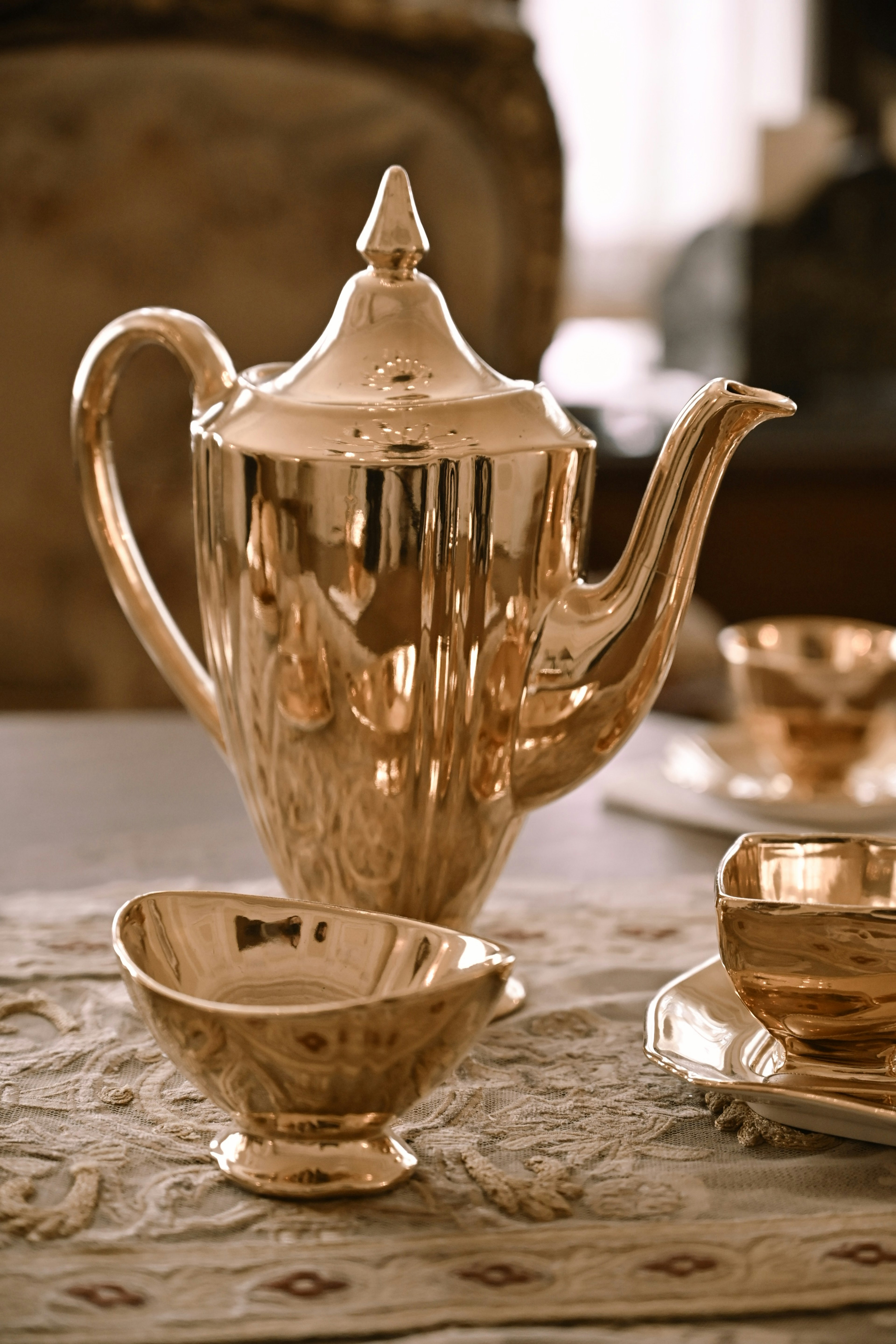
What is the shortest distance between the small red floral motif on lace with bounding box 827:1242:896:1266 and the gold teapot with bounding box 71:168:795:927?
Answer: 0.63 ft

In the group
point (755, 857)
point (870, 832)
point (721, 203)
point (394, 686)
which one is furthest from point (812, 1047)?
point (721, 203)

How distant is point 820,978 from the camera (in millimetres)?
400

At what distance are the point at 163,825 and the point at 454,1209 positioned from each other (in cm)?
39

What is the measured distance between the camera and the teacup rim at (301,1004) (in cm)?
34

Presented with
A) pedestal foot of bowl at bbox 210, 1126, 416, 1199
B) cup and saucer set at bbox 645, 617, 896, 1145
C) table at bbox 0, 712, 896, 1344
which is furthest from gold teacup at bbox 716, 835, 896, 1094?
table at bbox 0, 712, 896, 1344

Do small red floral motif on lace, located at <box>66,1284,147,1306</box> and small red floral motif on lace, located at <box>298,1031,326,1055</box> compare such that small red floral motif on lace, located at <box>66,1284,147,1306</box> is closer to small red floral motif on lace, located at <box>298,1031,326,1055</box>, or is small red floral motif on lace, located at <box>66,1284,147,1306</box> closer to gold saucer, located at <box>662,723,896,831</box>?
small red floral motif on lace, located at <box>298,1031,326,1055</box>

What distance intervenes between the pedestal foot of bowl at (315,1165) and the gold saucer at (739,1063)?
9 centimetres

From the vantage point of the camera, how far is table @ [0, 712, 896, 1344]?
657 mm

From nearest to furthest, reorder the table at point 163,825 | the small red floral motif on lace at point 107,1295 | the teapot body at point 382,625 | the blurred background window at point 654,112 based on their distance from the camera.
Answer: the small red floral motif on lace at point 107,1295 < the teapot body at point 382,625 < the table at point 163,825 < the blurred background window at point 654,112

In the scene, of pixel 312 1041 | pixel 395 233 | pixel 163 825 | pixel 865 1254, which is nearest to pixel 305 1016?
pixel 312 1041

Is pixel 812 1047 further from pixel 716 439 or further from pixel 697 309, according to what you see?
pixel 697 309

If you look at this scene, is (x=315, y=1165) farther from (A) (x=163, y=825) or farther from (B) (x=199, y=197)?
(B) (x=199, y=197)

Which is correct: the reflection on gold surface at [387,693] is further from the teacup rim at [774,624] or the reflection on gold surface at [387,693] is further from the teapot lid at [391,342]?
the teacup rim at [774,624]

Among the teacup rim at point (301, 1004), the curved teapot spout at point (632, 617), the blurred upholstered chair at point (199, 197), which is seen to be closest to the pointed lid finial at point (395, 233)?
the curved teapot spout at point (632, 617)
